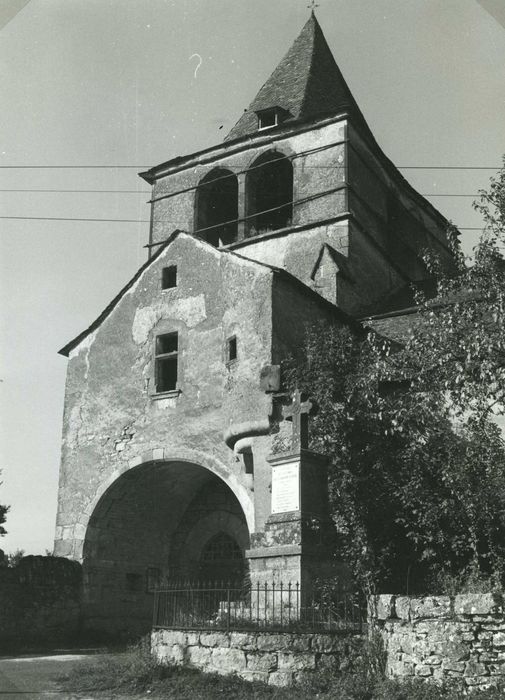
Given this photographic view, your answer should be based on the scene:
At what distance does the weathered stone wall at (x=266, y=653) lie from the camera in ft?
29.9

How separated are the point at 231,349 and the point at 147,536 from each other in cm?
505

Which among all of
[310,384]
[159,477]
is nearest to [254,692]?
[310,384]

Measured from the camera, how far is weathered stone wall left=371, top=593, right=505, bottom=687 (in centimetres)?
801

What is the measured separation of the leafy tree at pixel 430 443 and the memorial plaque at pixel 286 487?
52cm

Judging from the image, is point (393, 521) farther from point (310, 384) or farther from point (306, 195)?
point (306, 195)

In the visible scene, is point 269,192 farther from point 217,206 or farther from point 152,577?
point 152,577

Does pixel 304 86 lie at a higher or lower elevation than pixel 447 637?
higher

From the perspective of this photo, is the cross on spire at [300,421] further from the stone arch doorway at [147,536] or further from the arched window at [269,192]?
the arched window at [269,192]

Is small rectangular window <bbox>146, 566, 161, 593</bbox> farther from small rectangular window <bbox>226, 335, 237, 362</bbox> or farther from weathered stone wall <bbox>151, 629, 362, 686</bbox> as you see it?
weathered stone wall <bbox>151, 629, 362, 686</bbox>

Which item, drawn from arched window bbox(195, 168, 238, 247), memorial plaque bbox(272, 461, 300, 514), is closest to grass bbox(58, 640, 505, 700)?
memorial plaque bbox(272, 461, 300, 514)

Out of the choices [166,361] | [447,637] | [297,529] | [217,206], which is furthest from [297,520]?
[217,206]

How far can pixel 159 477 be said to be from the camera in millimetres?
16672

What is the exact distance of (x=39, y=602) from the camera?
15250 mm

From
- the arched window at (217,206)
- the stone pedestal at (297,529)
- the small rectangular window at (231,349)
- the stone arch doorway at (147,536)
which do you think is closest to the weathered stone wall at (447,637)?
the stone pedestal at (297,529)
